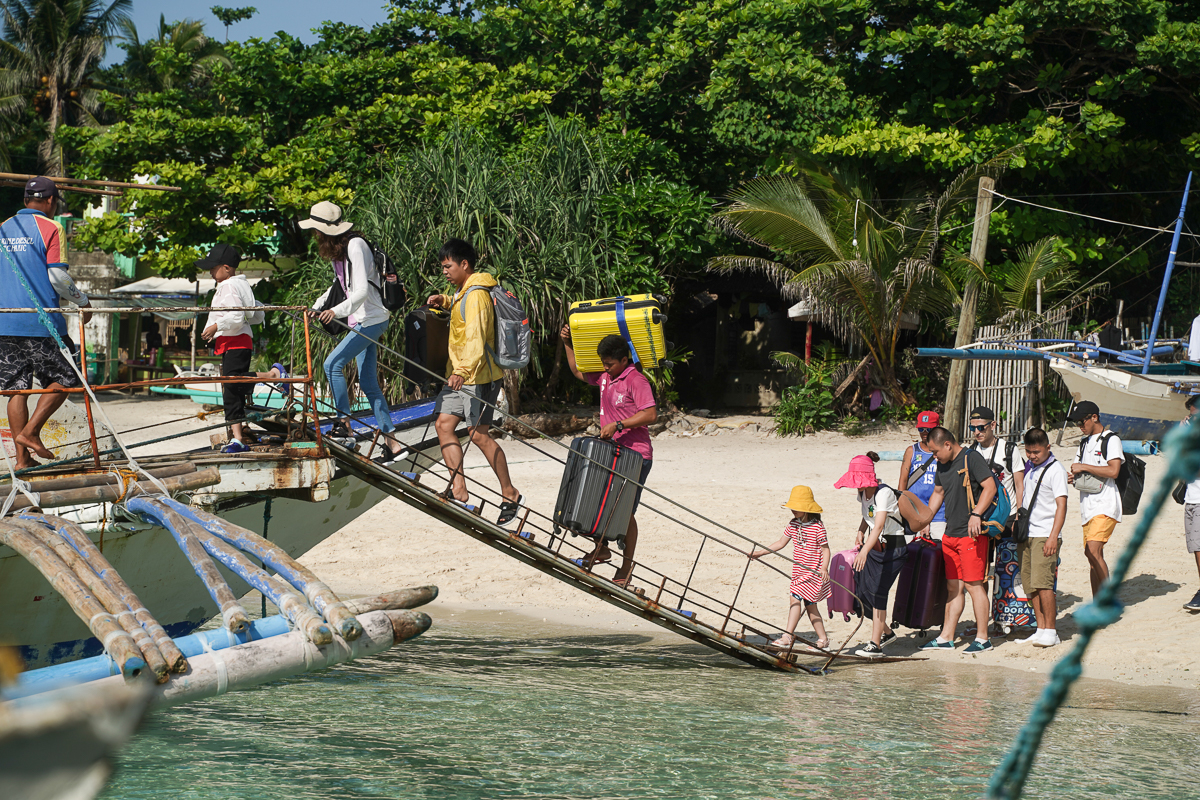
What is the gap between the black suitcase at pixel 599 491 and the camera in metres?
7.59

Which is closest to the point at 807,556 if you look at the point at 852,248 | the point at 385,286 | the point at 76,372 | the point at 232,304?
the point at 385,286

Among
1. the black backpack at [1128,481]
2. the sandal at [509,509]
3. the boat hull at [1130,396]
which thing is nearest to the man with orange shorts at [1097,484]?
the black backpack at [1128,481]

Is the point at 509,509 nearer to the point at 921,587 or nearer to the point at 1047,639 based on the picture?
the point at 921,587

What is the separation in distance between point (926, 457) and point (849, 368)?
10499mm

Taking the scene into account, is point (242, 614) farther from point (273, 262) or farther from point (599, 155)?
point (273, 262)

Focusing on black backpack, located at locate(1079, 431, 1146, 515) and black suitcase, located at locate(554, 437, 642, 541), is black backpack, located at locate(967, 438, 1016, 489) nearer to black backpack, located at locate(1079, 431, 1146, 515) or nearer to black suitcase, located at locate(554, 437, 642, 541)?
black backpack, located at locate(1079, 431, 1146, 515)

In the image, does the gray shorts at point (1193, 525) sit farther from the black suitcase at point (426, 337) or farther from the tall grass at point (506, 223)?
the tall grass at point (506, 223)

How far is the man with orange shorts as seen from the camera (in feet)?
29.0

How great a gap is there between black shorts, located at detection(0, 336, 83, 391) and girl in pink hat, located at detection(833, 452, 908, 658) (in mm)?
5737

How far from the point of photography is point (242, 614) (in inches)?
179

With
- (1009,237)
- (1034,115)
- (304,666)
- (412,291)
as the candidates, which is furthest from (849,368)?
(304,666)

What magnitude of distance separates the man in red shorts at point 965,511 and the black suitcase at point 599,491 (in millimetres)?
2646

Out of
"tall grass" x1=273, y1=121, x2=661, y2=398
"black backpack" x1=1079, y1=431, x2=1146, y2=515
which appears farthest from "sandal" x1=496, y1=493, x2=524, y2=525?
"tall grass" x1=273, y1=121, x2=661, y2=398

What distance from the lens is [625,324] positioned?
8.00 metres
